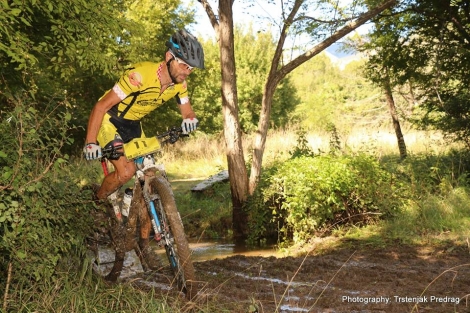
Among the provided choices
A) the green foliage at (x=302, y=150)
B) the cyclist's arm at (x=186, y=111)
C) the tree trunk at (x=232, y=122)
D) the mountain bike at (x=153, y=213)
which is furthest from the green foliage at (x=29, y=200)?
the green foliage at (x=302, y=150)

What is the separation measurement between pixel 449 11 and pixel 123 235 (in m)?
9.16

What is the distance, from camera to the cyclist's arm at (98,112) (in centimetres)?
514

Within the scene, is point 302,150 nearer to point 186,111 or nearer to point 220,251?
point 220,251

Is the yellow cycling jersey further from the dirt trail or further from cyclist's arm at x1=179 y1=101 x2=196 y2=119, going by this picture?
the dirt trail

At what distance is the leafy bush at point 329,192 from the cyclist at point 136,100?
4.16 m

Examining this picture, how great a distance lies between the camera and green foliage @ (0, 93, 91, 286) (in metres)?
4.09

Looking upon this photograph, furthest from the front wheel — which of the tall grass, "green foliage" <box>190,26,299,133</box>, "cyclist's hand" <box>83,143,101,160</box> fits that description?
"green foliage" <box>190,26,299,133</box>

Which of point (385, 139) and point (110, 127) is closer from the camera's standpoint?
point (110, 127)

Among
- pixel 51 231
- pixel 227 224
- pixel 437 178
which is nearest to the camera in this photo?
pixel 51 231

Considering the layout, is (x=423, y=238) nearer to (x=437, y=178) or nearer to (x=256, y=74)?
(x=437, y=178)

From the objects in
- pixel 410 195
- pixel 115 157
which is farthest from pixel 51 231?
pixel 410 195

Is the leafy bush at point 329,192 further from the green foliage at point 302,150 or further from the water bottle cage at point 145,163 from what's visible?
the water bottle cage at point 145,163

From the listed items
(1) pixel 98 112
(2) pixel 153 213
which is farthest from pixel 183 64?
(2) pixel 153 213

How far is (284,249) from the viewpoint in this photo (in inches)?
367
